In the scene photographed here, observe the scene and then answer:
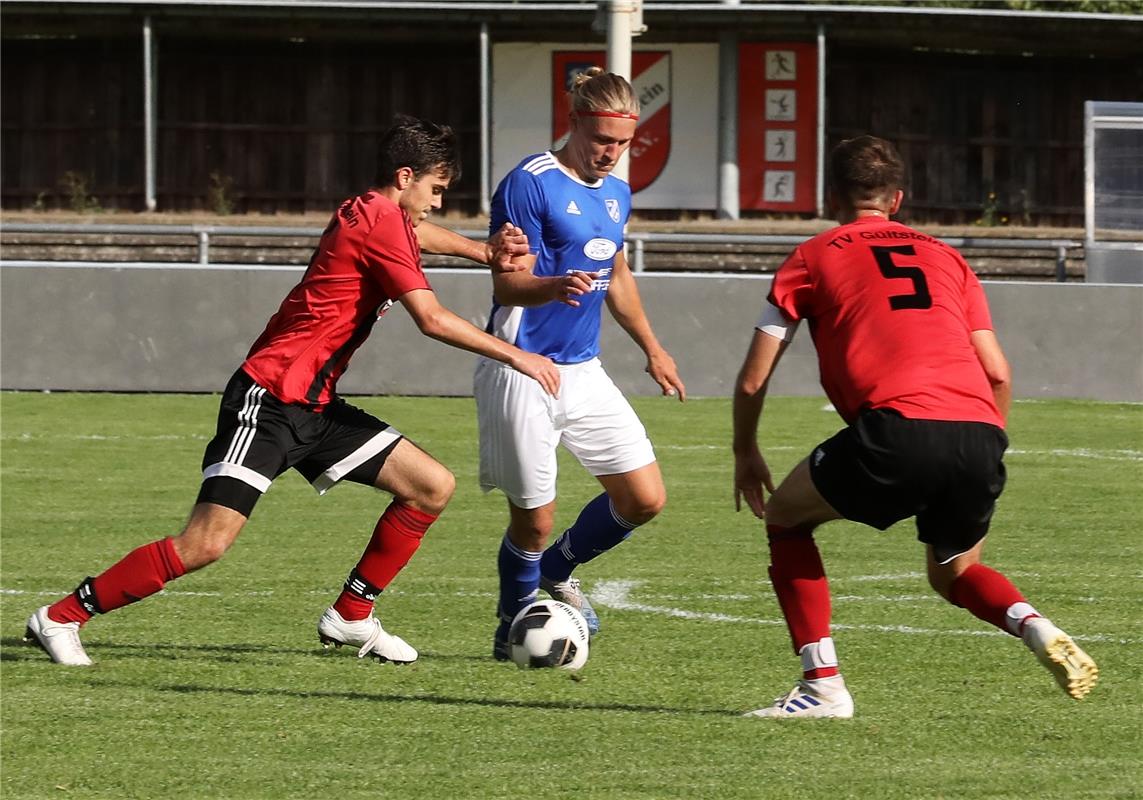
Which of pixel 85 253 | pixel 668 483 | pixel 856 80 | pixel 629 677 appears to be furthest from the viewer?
pixel 856 80

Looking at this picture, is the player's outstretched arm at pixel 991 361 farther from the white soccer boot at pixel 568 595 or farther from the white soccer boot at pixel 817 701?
the white soccer boot at pixel 568 595

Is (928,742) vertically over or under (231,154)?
under

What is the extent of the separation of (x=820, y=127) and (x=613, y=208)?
2135cm

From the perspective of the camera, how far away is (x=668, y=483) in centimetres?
1159

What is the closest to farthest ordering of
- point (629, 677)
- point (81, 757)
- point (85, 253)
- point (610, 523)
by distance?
point (81, 757) < point (629, 677) < point (610, 523) < point (85, 253)

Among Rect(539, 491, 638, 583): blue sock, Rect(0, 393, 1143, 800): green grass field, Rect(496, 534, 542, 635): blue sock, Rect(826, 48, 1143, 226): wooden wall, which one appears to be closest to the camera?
Rect(0, 393, 1143, 800): green grass field

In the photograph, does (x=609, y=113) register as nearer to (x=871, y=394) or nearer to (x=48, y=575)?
(x=871, y=394)

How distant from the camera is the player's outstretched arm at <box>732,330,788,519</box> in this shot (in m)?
5.42

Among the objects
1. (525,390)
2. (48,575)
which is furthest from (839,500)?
(48,575)

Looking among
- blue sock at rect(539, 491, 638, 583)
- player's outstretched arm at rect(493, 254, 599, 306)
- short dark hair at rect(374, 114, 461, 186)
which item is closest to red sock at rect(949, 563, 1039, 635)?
player's outstretched arm at rect(493, 254, 599, 306)

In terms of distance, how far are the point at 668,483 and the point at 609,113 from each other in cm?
535

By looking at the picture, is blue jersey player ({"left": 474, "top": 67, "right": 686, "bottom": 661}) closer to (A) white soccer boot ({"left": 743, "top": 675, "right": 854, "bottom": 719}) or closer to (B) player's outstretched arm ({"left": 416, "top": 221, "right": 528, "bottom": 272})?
(B) player's outstretched arm ({"left": 416, "top": 221, "right": 528, "bottom": 272})

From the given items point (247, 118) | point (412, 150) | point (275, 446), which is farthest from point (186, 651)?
point (247, 118)

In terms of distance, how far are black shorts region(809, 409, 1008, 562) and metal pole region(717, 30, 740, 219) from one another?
900 inches
